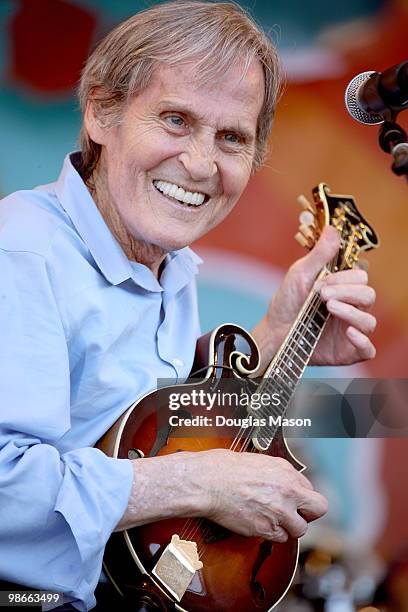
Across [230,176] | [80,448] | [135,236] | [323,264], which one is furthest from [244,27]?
[80,448]

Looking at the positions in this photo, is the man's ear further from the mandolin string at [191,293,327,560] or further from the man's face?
the mandolin string at [191,293,327,560]

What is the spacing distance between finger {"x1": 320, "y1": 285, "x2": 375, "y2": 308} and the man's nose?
42 centimetres

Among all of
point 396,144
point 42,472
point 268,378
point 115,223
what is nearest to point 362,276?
point 268,378

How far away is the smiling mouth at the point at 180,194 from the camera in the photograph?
4.96 feet

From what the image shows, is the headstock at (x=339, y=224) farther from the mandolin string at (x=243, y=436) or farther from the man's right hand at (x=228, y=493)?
the man's right hand at (x=228, y=493)

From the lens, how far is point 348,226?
189 centimetres

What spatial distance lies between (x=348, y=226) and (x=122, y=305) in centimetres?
62

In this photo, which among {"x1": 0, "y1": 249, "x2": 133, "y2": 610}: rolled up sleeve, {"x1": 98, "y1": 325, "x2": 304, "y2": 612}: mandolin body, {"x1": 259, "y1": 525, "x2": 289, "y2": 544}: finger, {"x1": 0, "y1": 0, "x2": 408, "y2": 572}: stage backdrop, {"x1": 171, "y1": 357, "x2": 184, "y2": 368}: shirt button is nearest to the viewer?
{"x1": 0, "y1": 249, "x2": 133, "y2": 610}: rolled up sleeve

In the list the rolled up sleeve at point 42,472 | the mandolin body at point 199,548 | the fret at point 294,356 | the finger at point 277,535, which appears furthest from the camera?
the fret at point 294,356

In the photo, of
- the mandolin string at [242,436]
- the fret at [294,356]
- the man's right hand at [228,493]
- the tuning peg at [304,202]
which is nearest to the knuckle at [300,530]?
the man's right hand at [228,493]

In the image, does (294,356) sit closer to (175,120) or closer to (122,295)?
(122,295)

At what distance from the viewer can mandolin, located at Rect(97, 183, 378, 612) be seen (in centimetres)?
Result: 136

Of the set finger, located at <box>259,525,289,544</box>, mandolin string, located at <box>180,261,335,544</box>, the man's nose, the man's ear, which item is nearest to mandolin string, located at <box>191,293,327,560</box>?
mandolin string, located at <box>180,261,335,544</box>

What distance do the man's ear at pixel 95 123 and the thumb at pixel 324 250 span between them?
20.6 inches
